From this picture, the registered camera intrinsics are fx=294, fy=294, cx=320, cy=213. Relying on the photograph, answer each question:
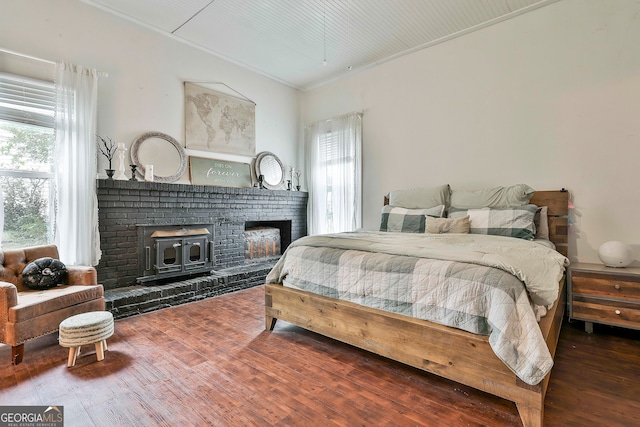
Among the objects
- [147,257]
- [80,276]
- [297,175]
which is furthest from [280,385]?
[297,175]

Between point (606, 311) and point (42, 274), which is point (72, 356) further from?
point (606, 311)

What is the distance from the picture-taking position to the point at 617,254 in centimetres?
237

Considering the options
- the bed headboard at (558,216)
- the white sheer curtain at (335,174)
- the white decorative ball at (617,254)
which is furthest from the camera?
the white sheer curtain at (335,174)

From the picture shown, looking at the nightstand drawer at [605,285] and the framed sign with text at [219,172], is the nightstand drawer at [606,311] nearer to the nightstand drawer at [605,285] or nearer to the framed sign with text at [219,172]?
the nightstand drawer at [605,285]

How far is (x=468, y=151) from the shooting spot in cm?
348

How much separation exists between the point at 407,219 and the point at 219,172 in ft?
8.37

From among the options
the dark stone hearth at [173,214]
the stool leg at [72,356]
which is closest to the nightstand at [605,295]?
the dark stone hearth at [173,214]

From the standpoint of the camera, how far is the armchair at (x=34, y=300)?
1869 millimetres

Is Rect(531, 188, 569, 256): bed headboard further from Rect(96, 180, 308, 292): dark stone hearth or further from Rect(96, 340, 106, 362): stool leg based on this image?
Rect(96, 340, 106, 362): stool leg

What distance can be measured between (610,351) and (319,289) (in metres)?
2.10

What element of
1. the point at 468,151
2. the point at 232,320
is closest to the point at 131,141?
the point at 232,320

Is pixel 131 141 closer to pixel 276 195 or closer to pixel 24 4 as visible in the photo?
pixel 24 4

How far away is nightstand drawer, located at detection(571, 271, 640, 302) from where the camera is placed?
2186 millimetres

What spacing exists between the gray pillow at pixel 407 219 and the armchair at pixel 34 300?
2.82 metres
